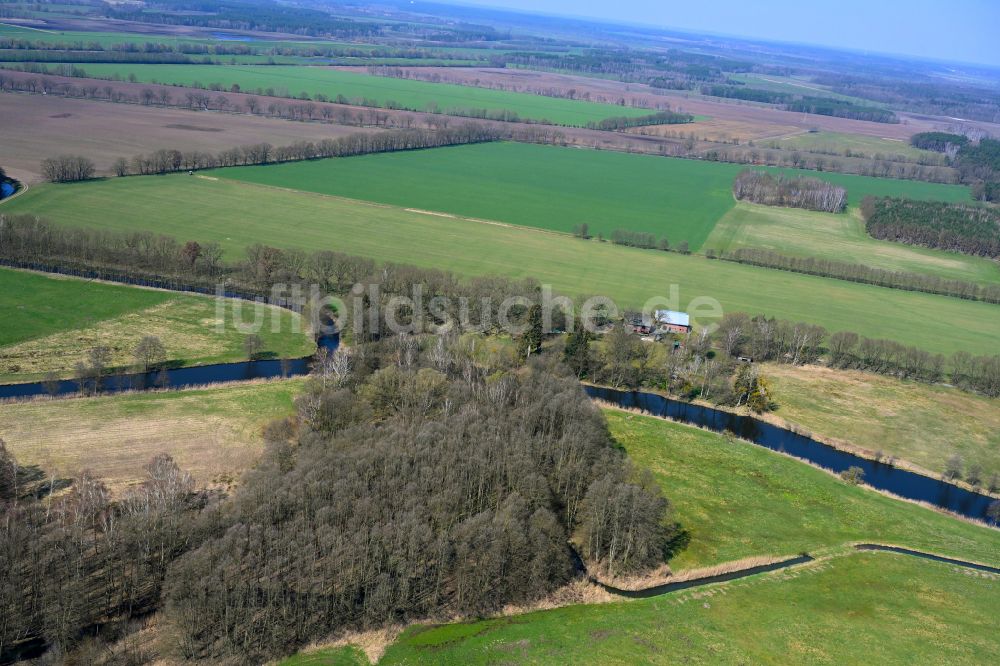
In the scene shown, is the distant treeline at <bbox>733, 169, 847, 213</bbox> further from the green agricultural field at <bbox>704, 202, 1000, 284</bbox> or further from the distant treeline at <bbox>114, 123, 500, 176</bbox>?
the distant treeline at <bbox>114, 123, 500, 176</bbox>

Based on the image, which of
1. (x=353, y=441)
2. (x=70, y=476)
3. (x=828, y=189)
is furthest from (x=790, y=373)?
(x=828, y=189)

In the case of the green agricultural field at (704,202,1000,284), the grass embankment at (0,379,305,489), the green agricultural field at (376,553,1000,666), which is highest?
the green agricultural field at (704,202,1000,284)

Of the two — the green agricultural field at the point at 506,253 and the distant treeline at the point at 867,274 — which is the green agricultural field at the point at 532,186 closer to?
the green agricultural field at the point at 506,253

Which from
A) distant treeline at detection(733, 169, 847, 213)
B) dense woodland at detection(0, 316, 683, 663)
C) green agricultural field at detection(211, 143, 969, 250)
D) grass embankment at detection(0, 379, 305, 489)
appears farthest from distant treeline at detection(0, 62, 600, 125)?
dense woodland at detection(0, 316, 683, 663)

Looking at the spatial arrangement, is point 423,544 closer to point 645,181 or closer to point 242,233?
point 242,233

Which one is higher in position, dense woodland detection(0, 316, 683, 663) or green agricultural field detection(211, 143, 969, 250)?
green agricultural field detection(211, 143, 969, 250)

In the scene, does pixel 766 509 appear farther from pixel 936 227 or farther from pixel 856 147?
pixel 856 147
